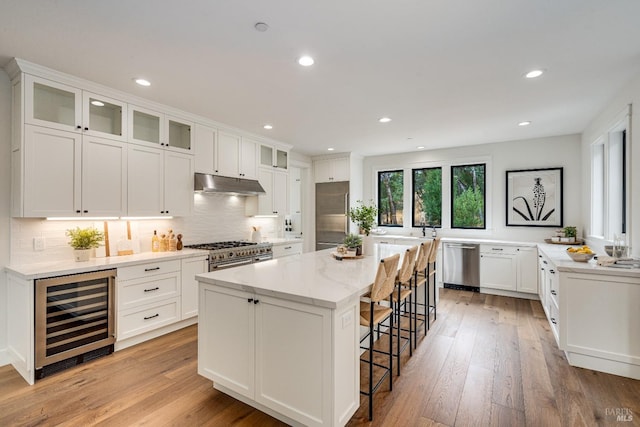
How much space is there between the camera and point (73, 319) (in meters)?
2.68

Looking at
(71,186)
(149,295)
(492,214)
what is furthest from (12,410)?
(492,214)

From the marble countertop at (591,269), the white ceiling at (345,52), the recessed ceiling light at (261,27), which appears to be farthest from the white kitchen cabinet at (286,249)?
the marble countertop at (591,269)

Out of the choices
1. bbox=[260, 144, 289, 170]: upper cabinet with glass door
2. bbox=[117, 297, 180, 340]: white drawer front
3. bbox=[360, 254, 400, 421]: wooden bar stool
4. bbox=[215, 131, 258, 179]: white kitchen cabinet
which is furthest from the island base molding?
bbox=[260, 144, 289, 170]: upper cabinet with glass door

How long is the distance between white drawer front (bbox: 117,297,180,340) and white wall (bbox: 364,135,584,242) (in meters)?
4.52

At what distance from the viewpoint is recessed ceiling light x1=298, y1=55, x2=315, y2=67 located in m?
2.46

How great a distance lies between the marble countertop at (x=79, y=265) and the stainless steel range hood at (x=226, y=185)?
0.95 meters

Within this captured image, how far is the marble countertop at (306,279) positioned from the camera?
179 cm

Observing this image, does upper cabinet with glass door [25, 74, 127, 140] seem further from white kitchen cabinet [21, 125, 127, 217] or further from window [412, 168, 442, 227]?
window [412, 168, 442, 227]

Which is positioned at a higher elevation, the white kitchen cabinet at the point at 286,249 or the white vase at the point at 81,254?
the white vase at the point at 81,254

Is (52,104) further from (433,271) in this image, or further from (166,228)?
(433,271)

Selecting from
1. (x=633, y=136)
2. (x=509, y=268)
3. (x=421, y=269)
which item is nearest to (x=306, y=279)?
(x=421, y=269)

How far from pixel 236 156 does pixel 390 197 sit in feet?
11.5

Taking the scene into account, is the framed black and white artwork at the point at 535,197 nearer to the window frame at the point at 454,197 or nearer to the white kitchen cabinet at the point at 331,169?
the window frame at the point at 454,197

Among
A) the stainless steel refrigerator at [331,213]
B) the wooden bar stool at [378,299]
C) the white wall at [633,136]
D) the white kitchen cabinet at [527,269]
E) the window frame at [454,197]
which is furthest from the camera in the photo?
the stainless steel refrigerator at [331,213]
